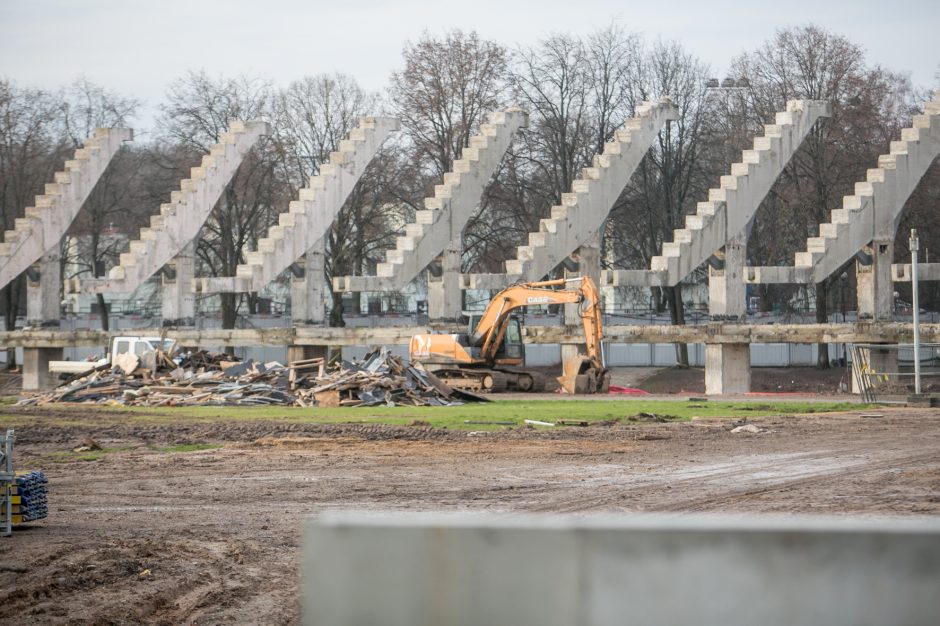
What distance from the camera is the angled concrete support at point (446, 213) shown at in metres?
43.2

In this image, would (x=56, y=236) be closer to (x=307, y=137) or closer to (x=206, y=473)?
(x=307, y=137)

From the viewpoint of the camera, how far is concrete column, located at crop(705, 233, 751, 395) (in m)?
40.2

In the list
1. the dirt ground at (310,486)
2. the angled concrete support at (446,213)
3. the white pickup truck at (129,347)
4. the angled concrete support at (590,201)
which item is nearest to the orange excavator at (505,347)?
the angled concrete support at (590,201)

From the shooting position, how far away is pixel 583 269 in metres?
43.6

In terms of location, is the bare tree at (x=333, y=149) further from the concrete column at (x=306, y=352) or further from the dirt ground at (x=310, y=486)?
the dirt ground at (x=310, y=486)

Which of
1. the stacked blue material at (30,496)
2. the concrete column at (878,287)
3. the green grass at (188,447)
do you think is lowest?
the green grass at (188,447)

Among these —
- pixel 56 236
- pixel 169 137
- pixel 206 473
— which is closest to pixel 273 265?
pixel 56 236

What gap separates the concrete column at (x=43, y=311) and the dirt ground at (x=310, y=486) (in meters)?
24.6

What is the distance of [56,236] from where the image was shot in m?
50.3

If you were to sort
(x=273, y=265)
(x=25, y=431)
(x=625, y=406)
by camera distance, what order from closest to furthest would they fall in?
(x=25, y=431) < (x=625, y=406) < (x=273, y=265)

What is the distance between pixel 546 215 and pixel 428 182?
5.51m

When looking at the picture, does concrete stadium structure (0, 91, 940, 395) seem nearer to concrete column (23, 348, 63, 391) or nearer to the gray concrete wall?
concrete column (23, 348, 63, 391)

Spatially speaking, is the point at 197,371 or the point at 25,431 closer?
the point at 25,431

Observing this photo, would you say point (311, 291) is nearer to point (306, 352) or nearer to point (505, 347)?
point (306, 352)
